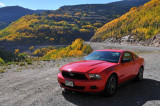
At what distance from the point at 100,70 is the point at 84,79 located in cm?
52

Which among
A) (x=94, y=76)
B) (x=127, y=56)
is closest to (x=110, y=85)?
(x=94, y=76)

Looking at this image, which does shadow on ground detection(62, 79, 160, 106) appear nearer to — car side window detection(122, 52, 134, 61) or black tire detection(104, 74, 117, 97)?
black tire detection(104, 74, 117, 97)

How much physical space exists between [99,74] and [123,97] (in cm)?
119

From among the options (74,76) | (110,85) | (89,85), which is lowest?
(110,85)

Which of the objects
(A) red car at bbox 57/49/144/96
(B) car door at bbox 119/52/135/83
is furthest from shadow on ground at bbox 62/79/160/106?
(B) car door at bbox 119/52/135/83

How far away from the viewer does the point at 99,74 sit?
4.33 metres

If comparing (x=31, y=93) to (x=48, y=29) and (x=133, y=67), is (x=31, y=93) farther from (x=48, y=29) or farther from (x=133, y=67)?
(x=48, y=29)

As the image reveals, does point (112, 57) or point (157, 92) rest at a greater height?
point (112, 57)

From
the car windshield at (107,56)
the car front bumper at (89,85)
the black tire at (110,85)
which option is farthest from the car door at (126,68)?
the car front bumper at (89,85)

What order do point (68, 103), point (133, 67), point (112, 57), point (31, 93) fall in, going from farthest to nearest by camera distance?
point (133, 67) < point (112, 57) < point (31, 93) < point (68, 103)

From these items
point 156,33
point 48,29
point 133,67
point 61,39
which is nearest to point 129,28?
point 156,33

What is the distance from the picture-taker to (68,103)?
4.27 metres

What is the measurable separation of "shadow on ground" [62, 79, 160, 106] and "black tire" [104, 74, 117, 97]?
16 cm

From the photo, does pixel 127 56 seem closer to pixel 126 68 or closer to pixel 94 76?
pixel 126 68
